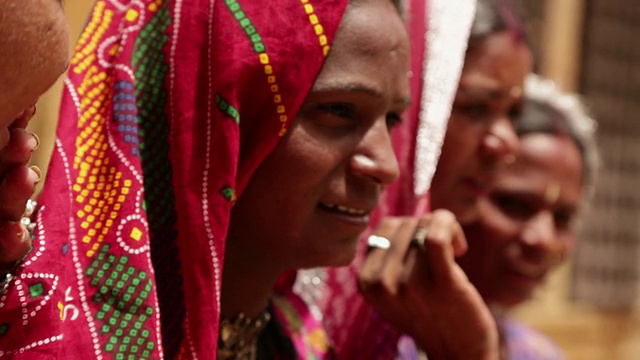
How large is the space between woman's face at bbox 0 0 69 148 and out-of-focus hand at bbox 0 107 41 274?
61 mm

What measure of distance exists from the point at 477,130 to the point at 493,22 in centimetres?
22

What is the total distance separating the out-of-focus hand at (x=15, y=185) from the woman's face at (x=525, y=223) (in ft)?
3.91

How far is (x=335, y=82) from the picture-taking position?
3.21 ft

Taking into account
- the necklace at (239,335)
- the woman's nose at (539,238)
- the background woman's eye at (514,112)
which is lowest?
the woman's nose at (539,238)

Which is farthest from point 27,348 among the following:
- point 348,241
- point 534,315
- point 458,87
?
point 534,315

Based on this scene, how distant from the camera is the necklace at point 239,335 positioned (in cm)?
108

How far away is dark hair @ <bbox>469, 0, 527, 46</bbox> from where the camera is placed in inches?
65.2

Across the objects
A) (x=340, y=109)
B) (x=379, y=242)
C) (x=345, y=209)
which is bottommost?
(x=379, y=242)

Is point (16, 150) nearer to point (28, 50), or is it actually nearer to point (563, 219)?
point (28, 50)

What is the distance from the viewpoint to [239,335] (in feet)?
3.59

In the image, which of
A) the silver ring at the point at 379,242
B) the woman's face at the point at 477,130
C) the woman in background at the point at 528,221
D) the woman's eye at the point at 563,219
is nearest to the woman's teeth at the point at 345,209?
the silver ring at the point at 379,242

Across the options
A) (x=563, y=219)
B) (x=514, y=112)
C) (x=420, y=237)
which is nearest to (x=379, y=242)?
(x=420, y=237)

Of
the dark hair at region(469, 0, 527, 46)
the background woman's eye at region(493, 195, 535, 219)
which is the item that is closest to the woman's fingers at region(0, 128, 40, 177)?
the dark hair at region(469, 0, 527, 46)

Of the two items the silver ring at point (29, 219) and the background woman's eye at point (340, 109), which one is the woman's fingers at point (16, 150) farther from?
the background woman's eye at point (340, 109)
